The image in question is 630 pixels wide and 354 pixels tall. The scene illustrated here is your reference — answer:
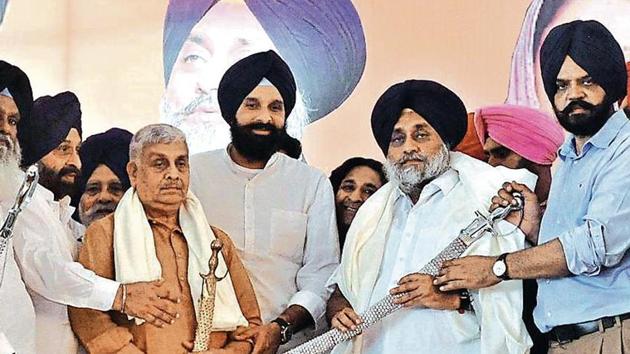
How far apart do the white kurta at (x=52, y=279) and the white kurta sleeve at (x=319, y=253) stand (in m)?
0.81

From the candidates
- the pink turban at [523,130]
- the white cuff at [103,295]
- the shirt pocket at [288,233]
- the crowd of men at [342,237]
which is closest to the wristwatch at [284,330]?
the crowd of men at [342,237]

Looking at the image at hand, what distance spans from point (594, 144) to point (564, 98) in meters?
0.21

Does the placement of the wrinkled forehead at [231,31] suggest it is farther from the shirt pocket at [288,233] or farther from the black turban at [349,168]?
the shirt pocket at [288,233]

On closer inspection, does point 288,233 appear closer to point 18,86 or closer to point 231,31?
point 231,31

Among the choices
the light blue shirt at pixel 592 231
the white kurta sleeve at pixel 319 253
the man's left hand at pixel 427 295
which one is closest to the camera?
the light blue shirt at pixel 592 231

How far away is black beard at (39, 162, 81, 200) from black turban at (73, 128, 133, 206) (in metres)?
0.04

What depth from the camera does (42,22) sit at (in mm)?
4480

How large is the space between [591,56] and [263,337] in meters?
1.49

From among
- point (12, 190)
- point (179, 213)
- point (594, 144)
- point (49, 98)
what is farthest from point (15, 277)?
point (594, 144)

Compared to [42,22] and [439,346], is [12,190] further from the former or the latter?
[439,346]

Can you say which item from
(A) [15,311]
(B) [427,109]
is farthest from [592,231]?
(A) [15,311]

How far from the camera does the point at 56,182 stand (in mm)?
4238

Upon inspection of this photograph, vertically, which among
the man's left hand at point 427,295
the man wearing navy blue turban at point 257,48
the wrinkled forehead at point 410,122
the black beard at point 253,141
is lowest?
the man's left hand at point 427,295

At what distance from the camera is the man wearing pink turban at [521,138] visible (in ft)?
13.3
